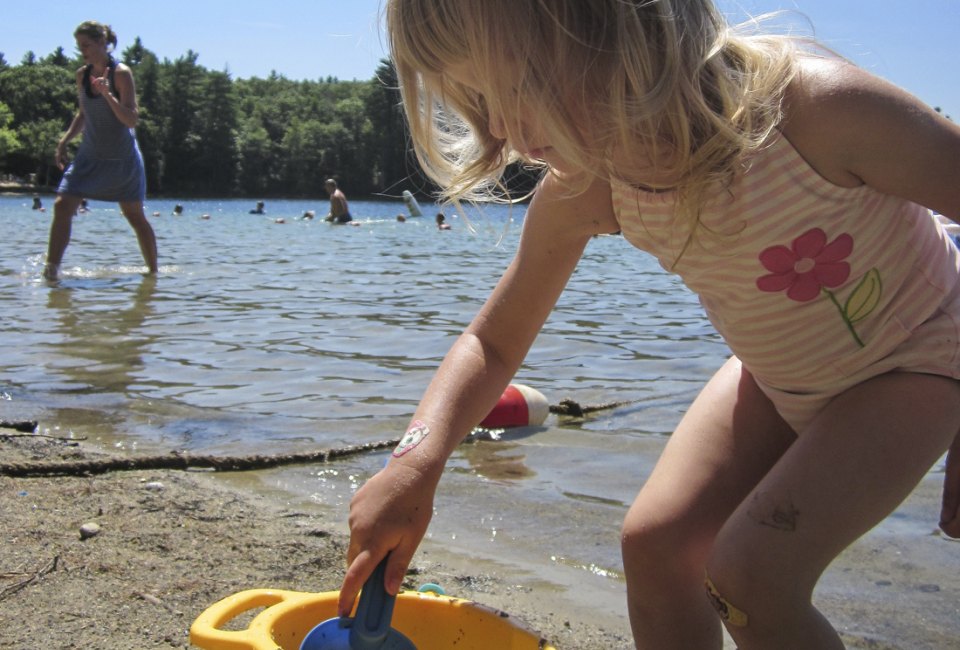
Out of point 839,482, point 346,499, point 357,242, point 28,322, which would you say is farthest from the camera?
point 357,242

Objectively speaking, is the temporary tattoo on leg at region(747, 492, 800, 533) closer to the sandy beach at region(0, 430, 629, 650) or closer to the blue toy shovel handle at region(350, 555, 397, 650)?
the blue toy shovel handle at region(350, 555, 397, 650)

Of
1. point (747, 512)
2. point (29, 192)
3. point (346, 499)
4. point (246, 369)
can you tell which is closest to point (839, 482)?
point (747, 512)

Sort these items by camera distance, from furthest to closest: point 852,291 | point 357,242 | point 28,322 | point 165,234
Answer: point 165,234 < point 357,242 < point 28,322 < point 852,291

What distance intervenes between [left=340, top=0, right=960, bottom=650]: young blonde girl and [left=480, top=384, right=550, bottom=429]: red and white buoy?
231 centimetres

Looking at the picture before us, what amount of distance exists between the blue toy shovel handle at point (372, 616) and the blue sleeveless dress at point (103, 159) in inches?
312

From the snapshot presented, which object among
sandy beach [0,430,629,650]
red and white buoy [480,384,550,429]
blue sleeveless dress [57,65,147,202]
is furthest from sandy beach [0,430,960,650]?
blue sleeveless dress [57,65,147,202]

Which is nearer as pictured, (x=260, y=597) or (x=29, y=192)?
(x=260, y=597)

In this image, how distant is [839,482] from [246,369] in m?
4.38

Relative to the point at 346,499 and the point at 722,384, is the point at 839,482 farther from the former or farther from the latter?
the point at 346,499

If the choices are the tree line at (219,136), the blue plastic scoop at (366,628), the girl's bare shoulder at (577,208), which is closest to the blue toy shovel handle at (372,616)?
the blue plastic scoop at (366,628)

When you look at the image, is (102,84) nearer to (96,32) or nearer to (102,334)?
(96,32)

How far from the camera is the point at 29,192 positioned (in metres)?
58.3

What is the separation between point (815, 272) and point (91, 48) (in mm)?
8248

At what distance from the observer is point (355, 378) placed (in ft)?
17.4
